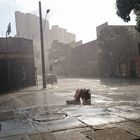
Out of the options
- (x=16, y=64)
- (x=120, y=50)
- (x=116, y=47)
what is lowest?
(x=16, y=64)

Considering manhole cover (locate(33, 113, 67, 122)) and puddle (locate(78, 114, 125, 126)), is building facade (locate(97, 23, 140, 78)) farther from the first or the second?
puddle (locate(78, 114, 125, 126))

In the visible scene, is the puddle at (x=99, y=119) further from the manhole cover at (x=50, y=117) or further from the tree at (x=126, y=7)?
the tree at (x=126, y=7)

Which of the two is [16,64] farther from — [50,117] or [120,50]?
[50,117]

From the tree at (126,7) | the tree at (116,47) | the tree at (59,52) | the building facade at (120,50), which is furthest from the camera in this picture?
the tree at (59,52)

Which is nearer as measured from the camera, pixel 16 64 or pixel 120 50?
pixel 16 64

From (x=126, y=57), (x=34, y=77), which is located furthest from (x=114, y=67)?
(x=34, y=77)

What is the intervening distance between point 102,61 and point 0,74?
28.2 meters

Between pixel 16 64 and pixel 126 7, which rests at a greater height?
pixel 126 7

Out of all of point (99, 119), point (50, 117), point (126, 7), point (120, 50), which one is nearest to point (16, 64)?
point (120, 50)

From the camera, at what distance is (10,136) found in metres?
11.6

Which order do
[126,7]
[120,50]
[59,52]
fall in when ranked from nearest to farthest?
1. [126,7]
2. [120,50]
3. [59,52]

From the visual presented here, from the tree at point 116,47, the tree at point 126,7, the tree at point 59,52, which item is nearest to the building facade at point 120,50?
the tree at point 116,47

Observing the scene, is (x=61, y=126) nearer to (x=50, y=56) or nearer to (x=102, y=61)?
(x=102, y=61)

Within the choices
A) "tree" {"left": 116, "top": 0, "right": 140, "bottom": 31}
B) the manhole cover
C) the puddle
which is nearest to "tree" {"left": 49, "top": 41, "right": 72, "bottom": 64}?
"tree" {"left": 116, "top": 0, "right": 140, "bottom": 31}
